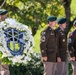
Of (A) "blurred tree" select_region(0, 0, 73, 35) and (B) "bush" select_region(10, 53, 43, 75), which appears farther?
(A) "blurred tree" select_region(0, 0, 73, 35)

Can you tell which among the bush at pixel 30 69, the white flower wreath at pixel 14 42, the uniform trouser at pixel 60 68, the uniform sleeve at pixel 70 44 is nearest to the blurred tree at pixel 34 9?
the bush at pixel 30 69

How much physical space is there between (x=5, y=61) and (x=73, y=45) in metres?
1.67

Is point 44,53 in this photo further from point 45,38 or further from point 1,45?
point 1,45

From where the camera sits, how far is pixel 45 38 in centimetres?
1075

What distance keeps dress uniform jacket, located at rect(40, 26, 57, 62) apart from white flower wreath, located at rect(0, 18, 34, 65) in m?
0.42

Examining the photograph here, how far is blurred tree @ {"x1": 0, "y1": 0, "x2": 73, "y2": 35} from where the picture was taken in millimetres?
14062

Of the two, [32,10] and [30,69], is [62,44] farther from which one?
[32,10]

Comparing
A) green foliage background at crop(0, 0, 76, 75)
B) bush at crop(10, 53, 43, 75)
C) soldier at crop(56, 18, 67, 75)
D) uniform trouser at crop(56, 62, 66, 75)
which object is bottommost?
bush at crop(10, 53, 43, 75)

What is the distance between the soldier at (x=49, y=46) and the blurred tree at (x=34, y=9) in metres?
3.14

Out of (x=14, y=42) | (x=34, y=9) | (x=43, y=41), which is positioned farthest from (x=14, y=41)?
(x=34, y=9)

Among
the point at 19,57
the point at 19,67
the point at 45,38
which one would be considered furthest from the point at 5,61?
the point at 19,67

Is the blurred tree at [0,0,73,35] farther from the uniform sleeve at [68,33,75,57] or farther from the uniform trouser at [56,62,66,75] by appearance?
the uniform trouser at [56,62,66,75]

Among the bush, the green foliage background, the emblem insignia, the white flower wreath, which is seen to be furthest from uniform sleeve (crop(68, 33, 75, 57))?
the green foliage background

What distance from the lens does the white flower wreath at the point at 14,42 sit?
10.2 metres
